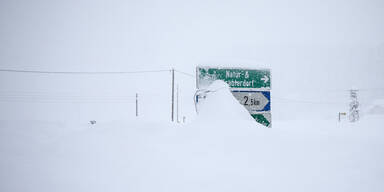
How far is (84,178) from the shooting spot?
2.21 meters

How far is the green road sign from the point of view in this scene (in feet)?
14.4

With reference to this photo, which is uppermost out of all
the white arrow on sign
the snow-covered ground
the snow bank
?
the white arrow on sign

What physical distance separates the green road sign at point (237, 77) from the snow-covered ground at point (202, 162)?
121cm

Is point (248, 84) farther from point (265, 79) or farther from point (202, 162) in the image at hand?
point (202, 162)

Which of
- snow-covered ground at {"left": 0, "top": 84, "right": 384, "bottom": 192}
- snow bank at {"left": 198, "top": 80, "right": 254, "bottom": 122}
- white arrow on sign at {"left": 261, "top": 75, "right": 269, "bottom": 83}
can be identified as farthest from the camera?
white arrow on sign at {"left": 261, "top": 75, "right": 269, "bottom": 83}

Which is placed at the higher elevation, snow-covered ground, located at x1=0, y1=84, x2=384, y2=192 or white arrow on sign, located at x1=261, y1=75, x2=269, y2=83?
white arrow on sign, located at x1=261, y1=75, x2=269, y2=83

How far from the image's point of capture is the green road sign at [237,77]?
438 centimetres

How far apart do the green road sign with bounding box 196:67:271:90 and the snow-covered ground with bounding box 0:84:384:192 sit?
121 cm

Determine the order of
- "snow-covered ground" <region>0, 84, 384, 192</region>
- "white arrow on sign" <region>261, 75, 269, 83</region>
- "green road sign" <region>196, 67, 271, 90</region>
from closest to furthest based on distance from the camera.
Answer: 1. "snow-covered ground" <region>0, 84, 384, 192</region>
2. "green road sign" <region>196, 67, 271, 90</region>
3. "white arrow on sign" <region>261, 75, 269, 83</region>

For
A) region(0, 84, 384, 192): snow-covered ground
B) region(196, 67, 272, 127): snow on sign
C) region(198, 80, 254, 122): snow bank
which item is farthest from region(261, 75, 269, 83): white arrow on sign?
region(0, 84, 384, 192): snow-covered ground

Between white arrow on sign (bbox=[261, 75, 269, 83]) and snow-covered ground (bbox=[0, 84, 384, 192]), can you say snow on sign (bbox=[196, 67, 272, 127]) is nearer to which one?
white arrow on sign (bbox=[261, 75, 269, 83])
